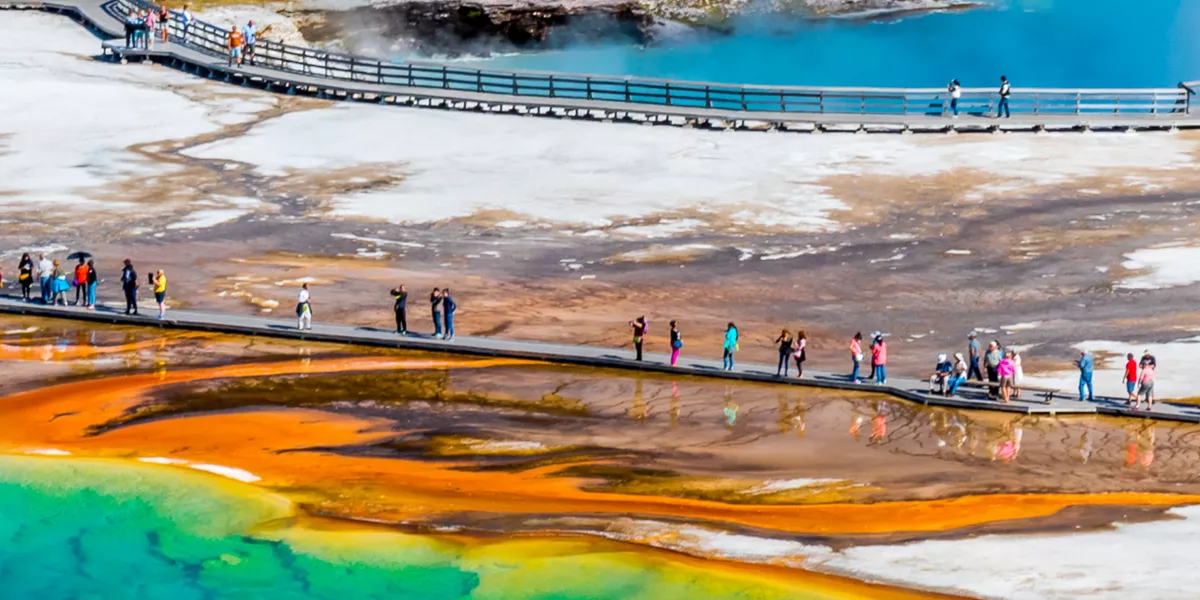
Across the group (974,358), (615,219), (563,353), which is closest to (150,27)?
(615,219)

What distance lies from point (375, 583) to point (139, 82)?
1532 inches

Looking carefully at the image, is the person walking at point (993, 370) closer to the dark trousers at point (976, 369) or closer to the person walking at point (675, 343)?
the dark trousers at point (976, 369)

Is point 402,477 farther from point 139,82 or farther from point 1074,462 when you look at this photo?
point 139,82

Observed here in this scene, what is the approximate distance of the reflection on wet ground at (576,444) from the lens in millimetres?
25750

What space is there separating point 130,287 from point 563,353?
9.40 metres

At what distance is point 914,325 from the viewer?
3600 centimetres

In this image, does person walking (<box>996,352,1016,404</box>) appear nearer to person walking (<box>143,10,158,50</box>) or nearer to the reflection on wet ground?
the reflection on wet ground

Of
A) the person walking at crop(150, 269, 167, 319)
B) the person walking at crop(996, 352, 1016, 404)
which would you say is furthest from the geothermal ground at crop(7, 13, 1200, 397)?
the person walking at crop(996, 352, 1016, 404)

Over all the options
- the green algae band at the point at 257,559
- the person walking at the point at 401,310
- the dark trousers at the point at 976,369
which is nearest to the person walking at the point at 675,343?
the dark trousers at the point at 976,369

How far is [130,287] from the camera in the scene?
34.3 meters

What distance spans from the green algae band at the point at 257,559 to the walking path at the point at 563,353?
7.13 metres

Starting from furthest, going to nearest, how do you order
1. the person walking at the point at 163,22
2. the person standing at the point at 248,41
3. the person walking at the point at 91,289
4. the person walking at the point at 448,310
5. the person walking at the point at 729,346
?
the person walking at the point at 163,22
the person standing at the point at 248,41
the person walking at the point at 91,289
the person walking at the point at 448,310
the person walking at the point at 729,346

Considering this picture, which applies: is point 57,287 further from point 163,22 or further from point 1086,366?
point 163,22

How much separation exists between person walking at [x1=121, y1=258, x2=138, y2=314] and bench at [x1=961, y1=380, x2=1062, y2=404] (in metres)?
17.1
